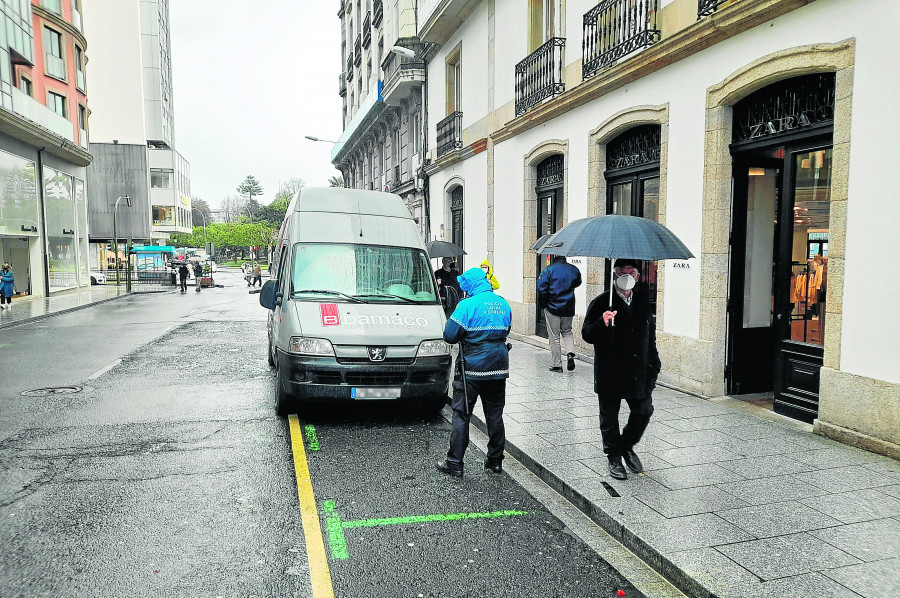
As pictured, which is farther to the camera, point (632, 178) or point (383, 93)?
point (383, 93)

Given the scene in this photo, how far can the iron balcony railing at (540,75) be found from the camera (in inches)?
A: 456

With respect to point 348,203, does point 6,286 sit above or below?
below

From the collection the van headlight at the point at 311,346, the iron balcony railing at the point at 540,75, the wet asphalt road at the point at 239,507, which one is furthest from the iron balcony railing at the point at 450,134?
the van headlight at the point at 311,346

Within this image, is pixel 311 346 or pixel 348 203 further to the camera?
pixel 348 203

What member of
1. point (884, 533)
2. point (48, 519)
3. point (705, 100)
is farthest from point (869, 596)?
point (705, 100)

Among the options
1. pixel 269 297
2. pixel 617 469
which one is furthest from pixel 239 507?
pixel 269 297

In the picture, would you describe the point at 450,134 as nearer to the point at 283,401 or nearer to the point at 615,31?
the point at 615,31

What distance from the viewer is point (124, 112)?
58438mm

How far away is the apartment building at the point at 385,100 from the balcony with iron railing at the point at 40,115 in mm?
13331

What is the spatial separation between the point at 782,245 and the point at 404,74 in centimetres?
1716

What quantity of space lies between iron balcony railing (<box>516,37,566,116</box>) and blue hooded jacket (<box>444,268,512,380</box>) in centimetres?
748

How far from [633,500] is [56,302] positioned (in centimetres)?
2647

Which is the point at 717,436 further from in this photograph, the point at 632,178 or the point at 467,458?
the point at 632,178

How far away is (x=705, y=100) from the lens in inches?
313
